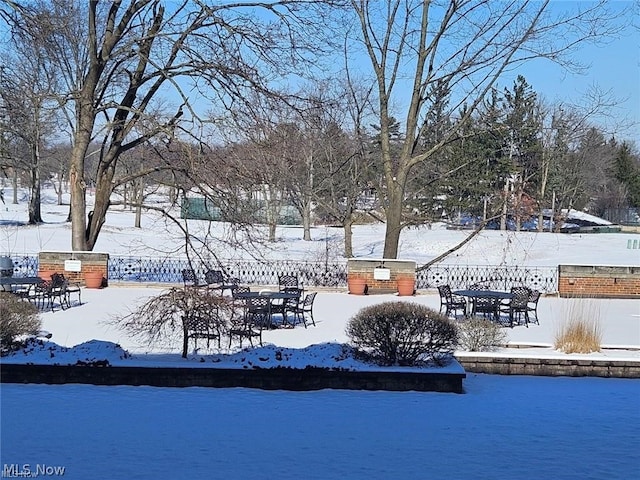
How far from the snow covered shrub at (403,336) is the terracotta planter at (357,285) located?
9304 millimetres

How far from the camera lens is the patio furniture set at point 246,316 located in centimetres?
970

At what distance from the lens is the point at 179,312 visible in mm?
10023

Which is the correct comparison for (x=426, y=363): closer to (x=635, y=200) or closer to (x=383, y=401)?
(x=383, y=401)

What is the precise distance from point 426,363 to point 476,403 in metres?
1.11

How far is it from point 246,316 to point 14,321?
13.3 feet

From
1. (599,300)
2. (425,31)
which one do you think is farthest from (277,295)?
(425,31)

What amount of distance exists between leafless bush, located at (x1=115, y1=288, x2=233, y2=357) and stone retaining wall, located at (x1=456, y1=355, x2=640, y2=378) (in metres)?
3.60

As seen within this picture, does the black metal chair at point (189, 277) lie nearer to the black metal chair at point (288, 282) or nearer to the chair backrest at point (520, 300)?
the black metal chair at point (288, 282)

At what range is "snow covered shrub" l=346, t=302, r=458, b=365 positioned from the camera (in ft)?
29.9

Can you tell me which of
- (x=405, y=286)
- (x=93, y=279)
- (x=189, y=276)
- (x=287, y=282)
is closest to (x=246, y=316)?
(x=287, y=282)

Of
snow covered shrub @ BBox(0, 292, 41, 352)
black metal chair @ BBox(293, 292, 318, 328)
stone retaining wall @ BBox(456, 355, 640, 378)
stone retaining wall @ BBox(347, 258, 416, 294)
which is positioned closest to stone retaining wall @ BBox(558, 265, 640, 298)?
stone retaining wall @ BBox(347, 258, 416, 294)

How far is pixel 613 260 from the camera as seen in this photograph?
3406cm

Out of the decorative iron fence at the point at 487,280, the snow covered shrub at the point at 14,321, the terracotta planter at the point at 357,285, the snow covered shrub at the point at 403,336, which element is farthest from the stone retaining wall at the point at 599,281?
the snow covered shrub at the point at 14,321

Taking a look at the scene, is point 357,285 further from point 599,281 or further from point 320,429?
point 320,429
